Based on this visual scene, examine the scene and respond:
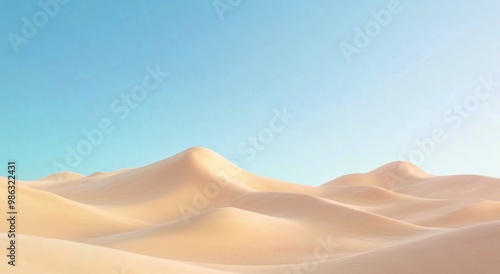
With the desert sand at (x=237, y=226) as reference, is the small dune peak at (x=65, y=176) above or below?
above

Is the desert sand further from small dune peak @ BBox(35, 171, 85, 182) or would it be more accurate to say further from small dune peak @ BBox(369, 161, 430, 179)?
small dune peak @ BBox(35, 171, 85, 182)

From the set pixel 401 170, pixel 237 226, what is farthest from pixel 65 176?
pixel 237 226

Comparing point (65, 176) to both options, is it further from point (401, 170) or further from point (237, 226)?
point (237, 226)

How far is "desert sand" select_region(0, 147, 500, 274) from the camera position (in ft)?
35.1

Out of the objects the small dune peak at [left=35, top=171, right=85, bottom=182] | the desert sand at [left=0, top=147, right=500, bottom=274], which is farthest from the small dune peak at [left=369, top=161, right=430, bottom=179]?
the small dune peak at [left=35, top=171, right=85, bottom=182]

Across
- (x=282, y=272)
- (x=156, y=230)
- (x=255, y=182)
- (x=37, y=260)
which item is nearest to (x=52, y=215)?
(x=156, y=230)

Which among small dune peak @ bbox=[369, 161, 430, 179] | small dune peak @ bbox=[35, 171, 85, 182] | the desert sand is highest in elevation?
small dune peak @ bbox=[35, 171, 85, 182]

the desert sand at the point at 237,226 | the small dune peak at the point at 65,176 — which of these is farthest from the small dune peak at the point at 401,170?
the small dune peak at the point at 65,176

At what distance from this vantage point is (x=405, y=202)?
123 feet

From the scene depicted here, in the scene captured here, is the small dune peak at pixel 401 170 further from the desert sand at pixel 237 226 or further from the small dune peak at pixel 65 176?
the small dune peak at pixel 65 176

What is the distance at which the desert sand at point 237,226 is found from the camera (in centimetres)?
1070

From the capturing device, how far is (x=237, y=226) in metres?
23.1

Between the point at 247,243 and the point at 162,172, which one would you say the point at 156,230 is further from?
the point at 162,172

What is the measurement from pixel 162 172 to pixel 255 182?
30.4ft
